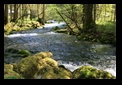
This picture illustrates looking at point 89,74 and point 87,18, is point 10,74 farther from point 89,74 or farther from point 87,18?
point 87,18

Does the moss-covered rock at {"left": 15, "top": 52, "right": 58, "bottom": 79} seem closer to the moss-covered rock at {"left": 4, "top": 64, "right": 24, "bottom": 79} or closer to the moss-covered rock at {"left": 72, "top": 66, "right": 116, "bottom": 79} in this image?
the moss-covered rock at {"left": 4, "top": 64, "right": 24, "bottom": 79}

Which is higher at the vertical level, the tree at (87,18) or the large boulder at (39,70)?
the tree at (87,18)

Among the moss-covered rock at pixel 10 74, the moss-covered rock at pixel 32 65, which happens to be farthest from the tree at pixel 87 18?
the moss-covered rock at pixel 10 74

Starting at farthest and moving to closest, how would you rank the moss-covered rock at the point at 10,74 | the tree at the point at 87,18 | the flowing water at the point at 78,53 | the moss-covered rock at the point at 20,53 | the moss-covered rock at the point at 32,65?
the tree at the point at 87,18
the moss-covered rock at the point at 20,53
the flowing water at the point at 78,53
the moss-covered rock at the point at 32,65
the moss-covered rock at the point at 10,74

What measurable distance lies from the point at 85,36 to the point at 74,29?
286 centimetres

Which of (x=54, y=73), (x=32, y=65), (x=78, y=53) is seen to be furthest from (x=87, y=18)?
(x=54, y=73)

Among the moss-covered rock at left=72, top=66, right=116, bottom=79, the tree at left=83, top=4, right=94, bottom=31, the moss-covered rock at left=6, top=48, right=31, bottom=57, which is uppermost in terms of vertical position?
the tree at left=83, top=4, right=94, bottom=31

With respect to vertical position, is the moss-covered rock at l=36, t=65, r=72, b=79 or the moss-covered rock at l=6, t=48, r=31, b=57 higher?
the moss-covered rock at l=6, t=48, r=31, b=57

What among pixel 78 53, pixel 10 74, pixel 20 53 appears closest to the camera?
pixel 10 74

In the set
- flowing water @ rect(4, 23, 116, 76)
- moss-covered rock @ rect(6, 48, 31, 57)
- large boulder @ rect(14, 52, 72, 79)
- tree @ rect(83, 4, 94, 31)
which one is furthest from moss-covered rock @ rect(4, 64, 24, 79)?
tree @ rect(83, 4, 94, 31)

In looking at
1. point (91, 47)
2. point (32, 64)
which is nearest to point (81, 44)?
point (91, 47)

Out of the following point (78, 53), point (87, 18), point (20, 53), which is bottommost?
point (78, 53)

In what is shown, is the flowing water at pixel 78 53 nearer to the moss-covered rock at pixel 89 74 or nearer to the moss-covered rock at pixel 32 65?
the moss-covered rock at pixel 89 74

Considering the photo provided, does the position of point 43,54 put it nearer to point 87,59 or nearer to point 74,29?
point 87,59
